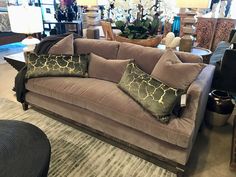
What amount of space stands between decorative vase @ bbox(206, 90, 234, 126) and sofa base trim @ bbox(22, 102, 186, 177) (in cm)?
89

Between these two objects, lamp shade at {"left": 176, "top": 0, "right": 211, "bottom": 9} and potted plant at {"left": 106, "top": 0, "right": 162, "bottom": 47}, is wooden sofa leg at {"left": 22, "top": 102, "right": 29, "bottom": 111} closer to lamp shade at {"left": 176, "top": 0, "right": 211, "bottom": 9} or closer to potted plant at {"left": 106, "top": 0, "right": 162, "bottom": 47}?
potted plant at {"left": 106, "top": 0, "right": 162, "bottom": 47}

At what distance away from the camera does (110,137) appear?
6.42 feet

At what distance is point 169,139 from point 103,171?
0.62 meters

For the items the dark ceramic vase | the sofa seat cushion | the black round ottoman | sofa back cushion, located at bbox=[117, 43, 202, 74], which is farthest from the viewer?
the dark ceramic vase

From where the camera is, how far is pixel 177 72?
1.70 metres

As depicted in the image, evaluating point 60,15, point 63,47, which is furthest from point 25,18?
point 60,15

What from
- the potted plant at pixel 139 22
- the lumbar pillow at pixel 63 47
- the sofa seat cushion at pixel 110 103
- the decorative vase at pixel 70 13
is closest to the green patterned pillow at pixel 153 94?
the sofa seat cushion at pixel 110 103

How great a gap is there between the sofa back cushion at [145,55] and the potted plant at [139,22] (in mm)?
223

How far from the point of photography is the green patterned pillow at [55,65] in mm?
2277

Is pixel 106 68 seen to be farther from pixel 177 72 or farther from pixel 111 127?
pixel 177 72

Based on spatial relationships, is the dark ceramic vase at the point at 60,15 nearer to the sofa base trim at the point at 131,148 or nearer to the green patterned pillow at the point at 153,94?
the sofa base trim at the point at 131,148

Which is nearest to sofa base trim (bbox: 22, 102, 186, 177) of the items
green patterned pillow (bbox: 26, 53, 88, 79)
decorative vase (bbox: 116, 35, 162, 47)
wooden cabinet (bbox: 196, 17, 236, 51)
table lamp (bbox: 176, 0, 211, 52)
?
green patterned pillow (bbox: 26, 53, 88, 79)

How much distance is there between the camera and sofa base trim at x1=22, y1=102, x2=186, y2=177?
163 cm

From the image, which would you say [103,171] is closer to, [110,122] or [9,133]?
[110,122]
